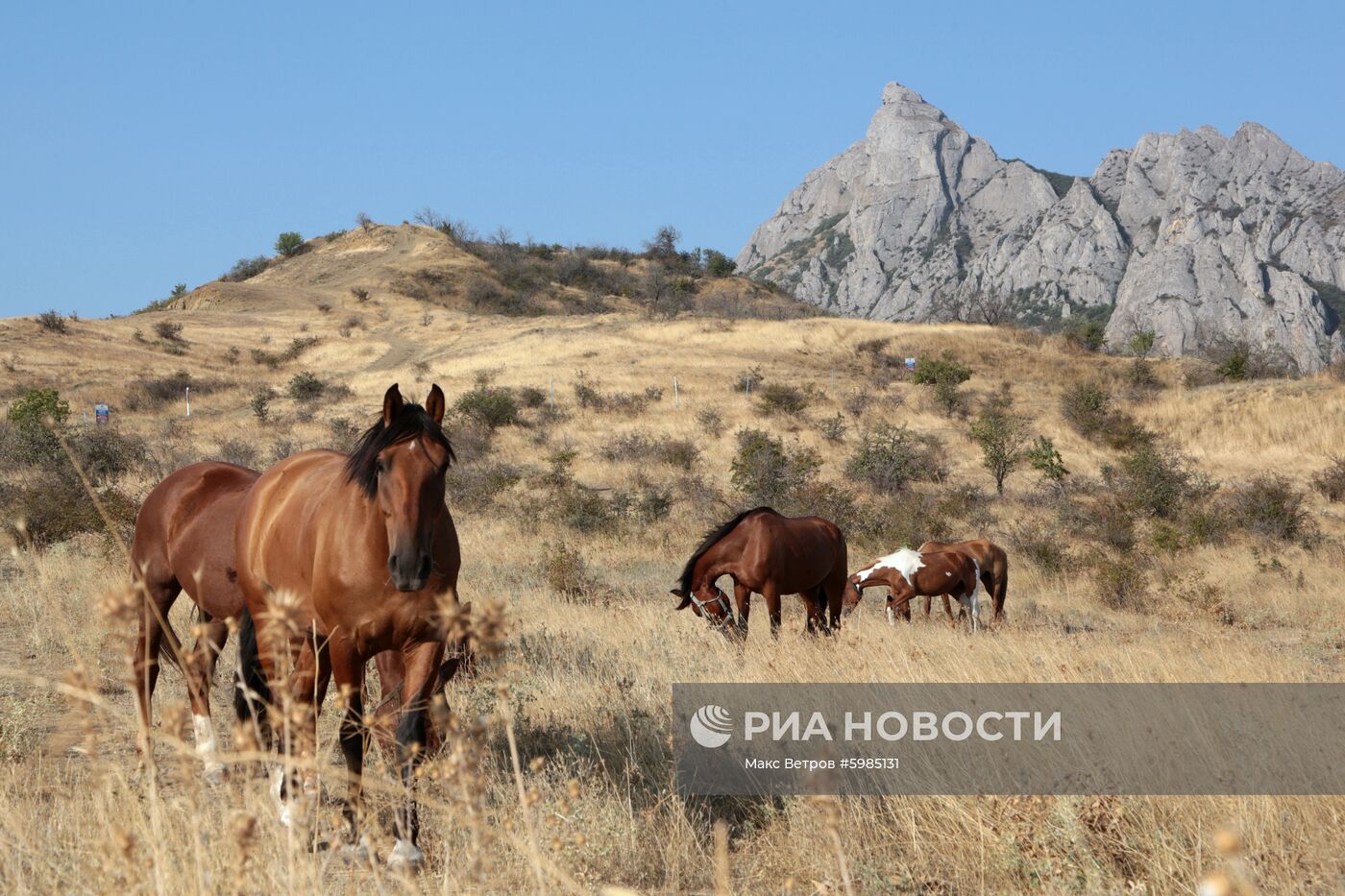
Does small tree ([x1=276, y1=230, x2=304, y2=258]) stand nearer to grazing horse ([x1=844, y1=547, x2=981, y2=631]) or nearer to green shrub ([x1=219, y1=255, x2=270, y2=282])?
green shrub ([x1=219, y1=255, x2=270, y2=282])

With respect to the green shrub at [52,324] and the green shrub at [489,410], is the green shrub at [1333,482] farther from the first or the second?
the green shrub at [52,324]

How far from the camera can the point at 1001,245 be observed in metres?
161

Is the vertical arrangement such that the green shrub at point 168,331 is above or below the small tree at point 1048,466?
above

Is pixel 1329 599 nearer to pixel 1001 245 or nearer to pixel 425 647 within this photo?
pixel 425 647

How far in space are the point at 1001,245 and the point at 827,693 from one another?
167051 mm

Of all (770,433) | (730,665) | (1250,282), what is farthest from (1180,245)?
(730,665)

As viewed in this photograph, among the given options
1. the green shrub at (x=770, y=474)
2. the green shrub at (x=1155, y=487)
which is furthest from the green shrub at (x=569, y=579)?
the green shrub at (x=1155, y=487)

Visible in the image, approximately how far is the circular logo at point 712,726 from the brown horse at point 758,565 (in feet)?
9.79

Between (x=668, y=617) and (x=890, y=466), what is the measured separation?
16613 mm

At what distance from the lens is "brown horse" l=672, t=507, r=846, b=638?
30.9 ft

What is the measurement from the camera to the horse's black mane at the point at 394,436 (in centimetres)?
440

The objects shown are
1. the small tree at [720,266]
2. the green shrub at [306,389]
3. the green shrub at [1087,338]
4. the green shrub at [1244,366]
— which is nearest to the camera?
the green shrub at [306,389]

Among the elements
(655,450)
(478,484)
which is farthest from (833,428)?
(478,484)

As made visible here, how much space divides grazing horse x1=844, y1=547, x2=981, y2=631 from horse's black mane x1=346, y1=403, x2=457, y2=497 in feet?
27.4
